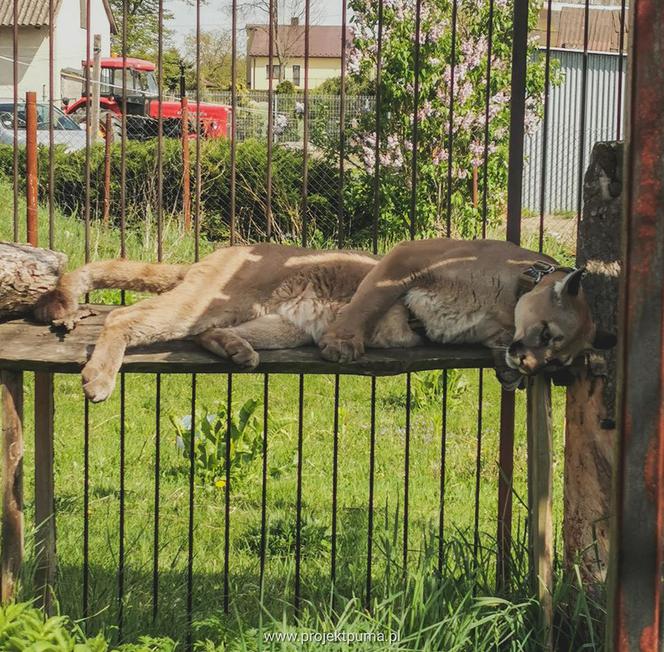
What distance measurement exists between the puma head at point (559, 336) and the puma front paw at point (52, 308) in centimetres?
165

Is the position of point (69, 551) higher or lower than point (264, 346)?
lower

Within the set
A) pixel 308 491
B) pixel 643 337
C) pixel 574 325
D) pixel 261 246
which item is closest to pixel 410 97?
pixel 308 491

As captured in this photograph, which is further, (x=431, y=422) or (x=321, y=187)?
(x=321, y=187)

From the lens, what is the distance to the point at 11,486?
13.7 feet

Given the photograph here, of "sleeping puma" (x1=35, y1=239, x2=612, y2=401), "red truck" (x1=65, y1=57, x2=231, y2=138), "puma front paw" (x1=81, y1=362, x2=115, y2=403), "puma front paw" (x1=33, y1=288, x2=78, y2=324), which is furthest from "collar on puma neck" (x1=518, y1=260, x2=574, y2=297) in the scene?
"red truck" (x1=65, y1=57, x2=231, y2=138)

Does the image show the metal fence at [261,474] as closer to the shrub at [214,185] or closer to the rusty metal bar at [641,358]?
the shrub at [214,185]

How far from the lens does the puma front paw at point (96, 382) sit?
12.2 ft

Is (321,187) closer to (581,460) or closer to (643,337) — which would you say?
(581,460)

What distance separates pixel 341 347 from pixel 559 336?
0.76 meters

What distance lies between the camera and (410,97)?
927 cm

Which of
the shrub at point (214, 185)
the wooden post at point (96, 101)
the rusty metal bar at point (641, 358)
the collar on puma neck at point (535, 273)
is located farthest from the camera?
the shrub at point (214, 185)

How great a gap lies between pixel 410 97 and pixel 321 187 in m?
2.71

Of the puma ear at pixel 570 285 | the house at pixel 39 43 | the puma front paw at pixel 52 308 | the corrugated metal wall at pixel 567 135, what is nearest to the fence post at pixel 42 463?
the puma front paw at pixel 52 308

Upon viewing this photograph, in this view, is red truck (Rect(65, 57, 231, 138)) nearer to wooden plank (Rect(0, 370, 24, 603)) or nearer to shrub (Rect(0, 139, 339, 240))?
shrub (Rect(0, 139, 339, 240))
